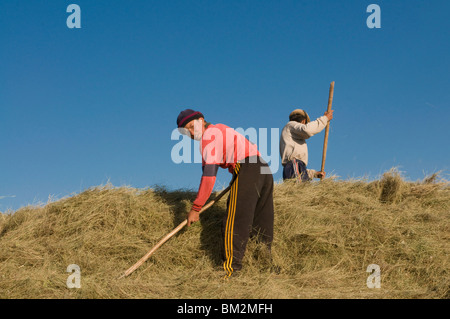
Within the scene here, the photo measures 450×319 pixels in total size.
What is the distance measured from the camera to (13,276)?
184 inches

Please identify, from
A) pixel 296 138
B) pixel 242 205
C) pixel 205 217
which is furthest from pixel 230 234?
pixel 296 138

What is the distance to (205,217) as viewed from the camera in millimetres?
5727

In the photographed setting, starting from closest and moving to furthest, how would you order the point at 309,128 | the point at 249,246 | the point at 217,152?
the point at 217,152 → the point at 249,246 → the point at 309,128

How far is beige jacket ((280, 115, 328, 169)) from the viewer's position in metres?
6.59

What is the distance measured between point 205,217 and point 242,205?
1.33m

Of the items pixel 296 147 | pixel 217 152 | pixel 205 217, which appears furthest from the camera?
pixel 296 147

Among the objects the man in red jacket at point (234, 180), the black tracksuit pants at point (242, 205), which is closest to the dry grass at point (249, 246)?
the black tracksuit pants at point (242, 205)

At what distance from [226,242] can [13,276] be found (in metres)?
2.62

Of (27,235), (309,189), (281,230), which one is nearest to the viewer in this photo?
(281,230)

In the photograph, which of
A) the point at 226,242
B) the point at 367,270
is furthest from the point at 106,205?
the point at 367,270
